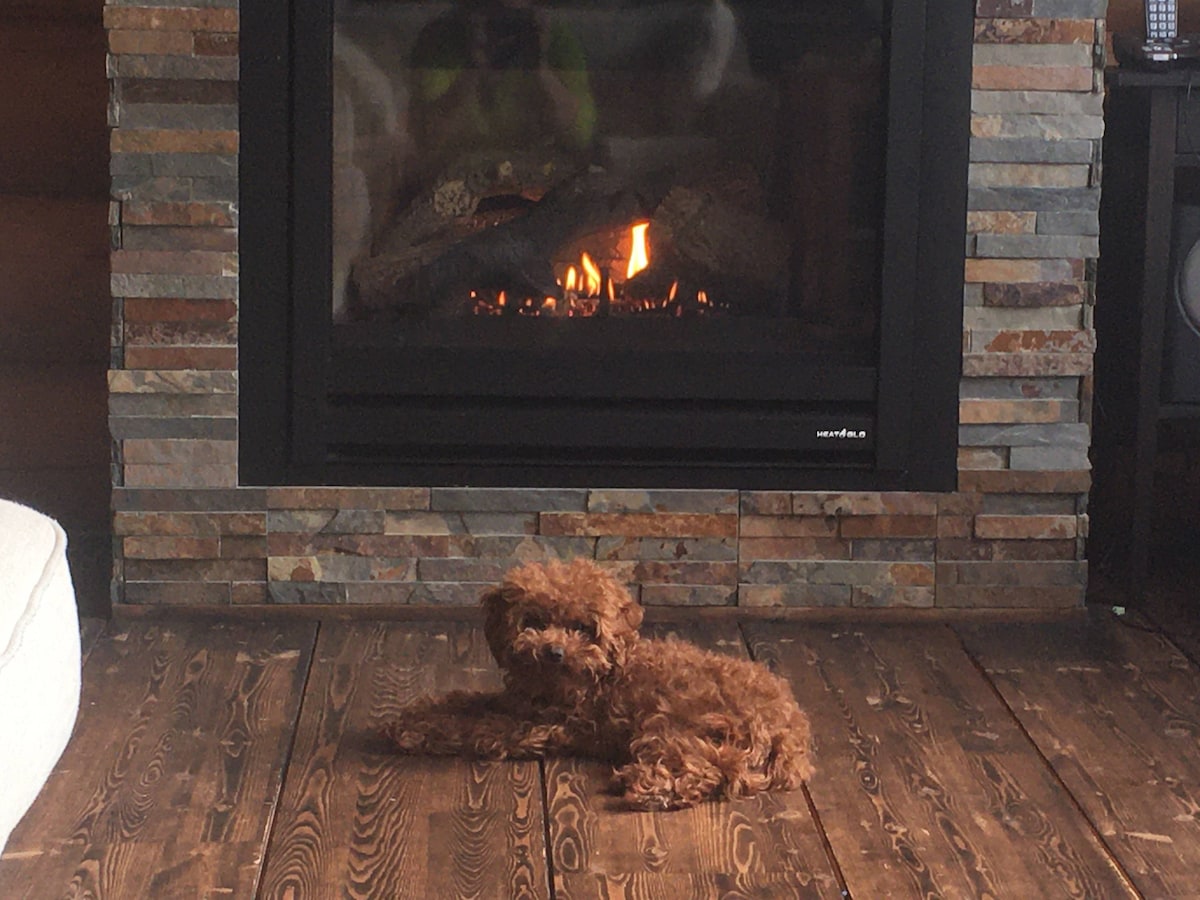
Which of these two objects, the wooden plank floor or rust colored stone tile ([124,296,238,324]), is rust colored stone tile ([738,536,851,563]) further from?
rust colored stone tile ([124,296,238,324])

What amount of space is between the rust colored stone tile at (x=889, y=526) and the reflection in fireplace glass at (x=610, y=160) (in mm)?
288

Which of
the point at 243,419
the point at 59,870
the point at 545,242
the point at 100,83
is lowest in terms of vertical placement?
the point at 59,870

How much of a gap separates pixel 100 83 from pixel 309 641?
1.09 meters

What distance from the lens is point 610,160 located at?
2439 millimetres

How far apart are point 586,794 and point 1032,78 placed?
134 centimetres

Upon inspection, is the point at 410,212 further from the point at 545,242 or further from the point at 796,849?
the point at 796,849

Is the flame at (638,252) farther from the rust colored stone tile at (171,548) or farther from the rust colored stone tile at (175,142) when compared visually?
the rust colored stone tile at (171,548)

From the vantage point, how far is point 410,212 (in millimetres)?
2441

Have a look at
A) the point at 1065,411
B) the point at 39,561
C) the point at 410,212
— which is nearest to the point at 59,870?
the point at 39,561

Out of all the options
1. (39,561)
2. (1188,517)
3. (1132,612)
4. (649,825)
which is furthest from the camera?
(1188,517)

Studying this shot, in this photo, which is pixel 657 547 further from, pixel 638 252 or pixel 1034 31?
pixel 1034 31

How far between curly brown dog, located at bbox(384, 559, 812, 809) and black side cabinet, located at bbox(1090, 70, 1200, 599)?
3.29 feet

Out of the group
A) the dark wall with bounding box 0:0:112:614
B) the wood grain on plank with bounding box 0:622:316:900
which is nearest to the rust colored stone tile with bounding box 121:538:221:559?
the wood grain on plank with bounding box 0:622:316:900

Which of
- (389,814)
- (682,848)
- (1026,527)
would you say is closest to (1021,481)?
(1026,527)
